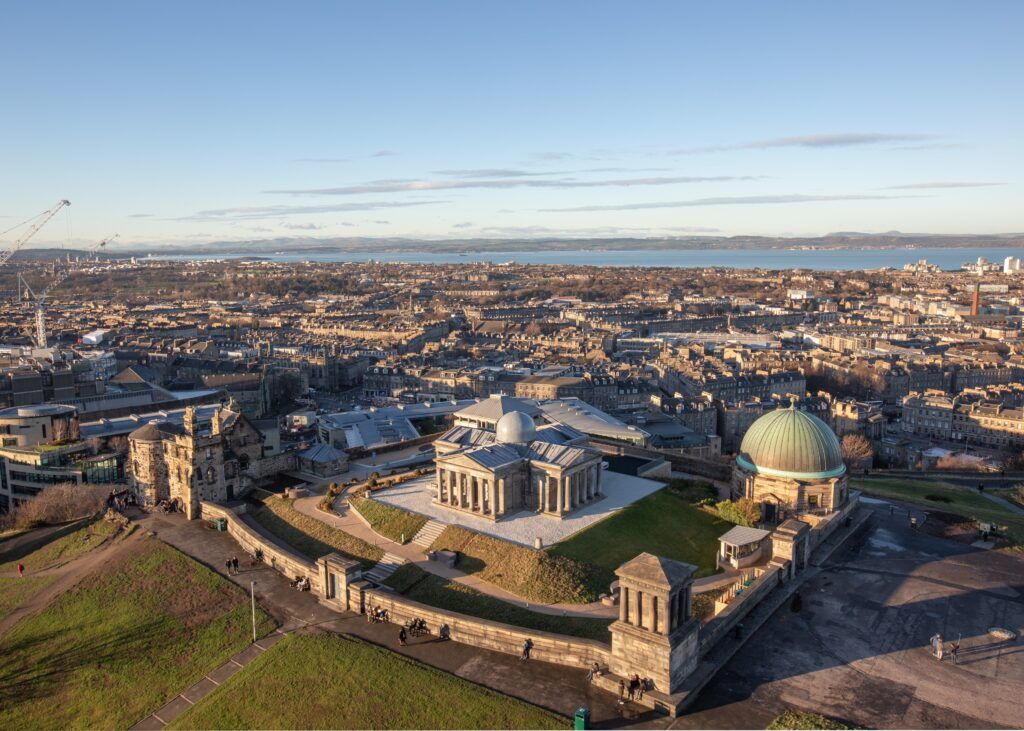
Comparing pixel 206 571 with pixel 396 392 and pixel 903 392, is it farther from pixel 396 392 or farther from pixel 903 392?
pixel 903 392

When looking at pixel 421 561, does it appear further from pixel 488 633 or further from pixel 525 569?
pixel 488 633

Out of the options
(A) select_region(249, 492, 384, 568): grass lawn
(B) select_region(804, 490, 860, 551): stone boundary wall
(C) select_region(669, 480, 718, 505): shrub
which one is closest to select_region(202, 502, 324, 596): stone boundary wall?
(A) select_region(249, 492, 384, 568): grass lawn

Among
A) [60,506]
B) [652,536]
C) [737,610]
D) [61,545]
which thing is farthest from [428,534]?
[60,506]

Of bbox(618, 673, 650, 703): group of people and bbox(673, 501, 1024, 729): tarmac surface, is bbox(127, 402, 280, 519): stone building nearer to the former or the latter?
bbox(618, 673, 650, 703): group of people

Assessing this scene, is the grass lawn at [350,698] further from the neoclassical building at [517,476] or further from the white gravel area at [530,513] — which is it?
the neoclassical building at [517,476]

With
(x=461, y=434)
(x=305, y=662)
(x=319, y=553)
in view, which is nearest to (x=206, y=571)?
(x=319, y=553)

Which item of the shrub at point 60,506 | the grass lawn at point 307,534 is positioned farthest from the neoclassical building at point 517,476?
the shrub at point 60,506
